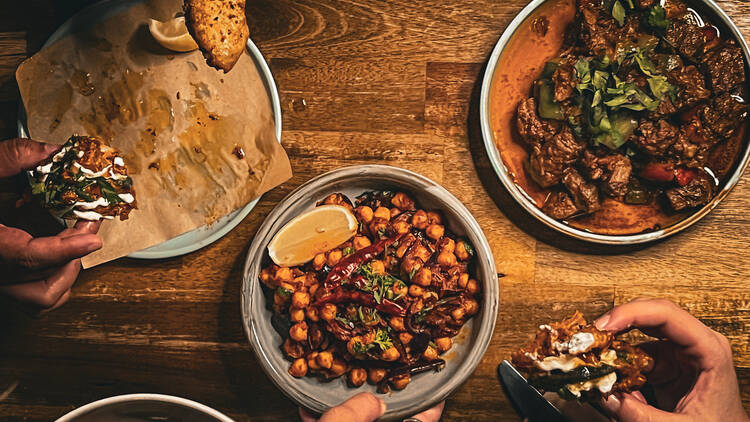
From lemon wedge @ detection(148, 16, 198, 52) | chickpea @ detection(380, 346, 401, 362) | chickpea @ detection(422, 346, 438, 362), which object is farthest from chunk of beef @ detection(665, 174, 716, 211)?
lemon wedge @ detection(148, 16, 198, 52)

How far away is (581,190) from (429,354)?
792mm

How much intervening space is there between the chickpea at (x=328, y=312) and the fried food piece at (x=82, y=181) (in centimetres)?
78

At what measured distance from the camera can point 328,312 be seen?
2.04 m

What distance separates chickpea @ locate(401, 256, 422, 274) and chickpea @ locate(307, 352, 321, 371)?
44 cm

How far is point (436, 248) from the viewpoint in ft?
7.06

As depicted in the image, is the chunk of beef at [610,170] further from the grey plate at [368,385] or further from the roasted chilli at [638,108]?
the grey plate at [368,385]

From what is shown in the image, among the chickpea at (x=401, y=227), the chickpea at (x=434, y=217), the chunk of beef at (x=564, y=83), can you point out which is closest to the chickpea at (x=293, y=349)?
the chickpea at (x=401, y=227)

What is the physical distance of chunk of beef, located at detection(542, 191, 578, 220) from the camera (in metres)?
2.18

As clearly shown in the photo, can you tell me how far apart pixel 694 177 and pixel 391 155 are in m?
1.09

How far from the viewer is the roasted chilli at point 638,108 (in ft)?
6.81

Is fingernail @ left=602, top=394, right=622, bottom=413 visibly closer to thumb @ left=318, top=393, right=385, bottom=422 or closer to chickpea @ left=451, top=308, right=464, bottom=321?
chickpea @ left=451, top=308, right=464, bottom=321

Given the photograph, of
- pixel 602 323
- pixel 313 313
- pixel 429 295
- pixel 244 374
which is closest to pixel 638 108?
pixel 602 323

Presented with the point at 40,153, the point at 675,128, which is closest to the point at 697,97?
the point at 675,128

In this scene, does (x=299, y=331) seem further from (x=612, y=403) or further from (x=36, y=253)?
(x=612, y=403)
